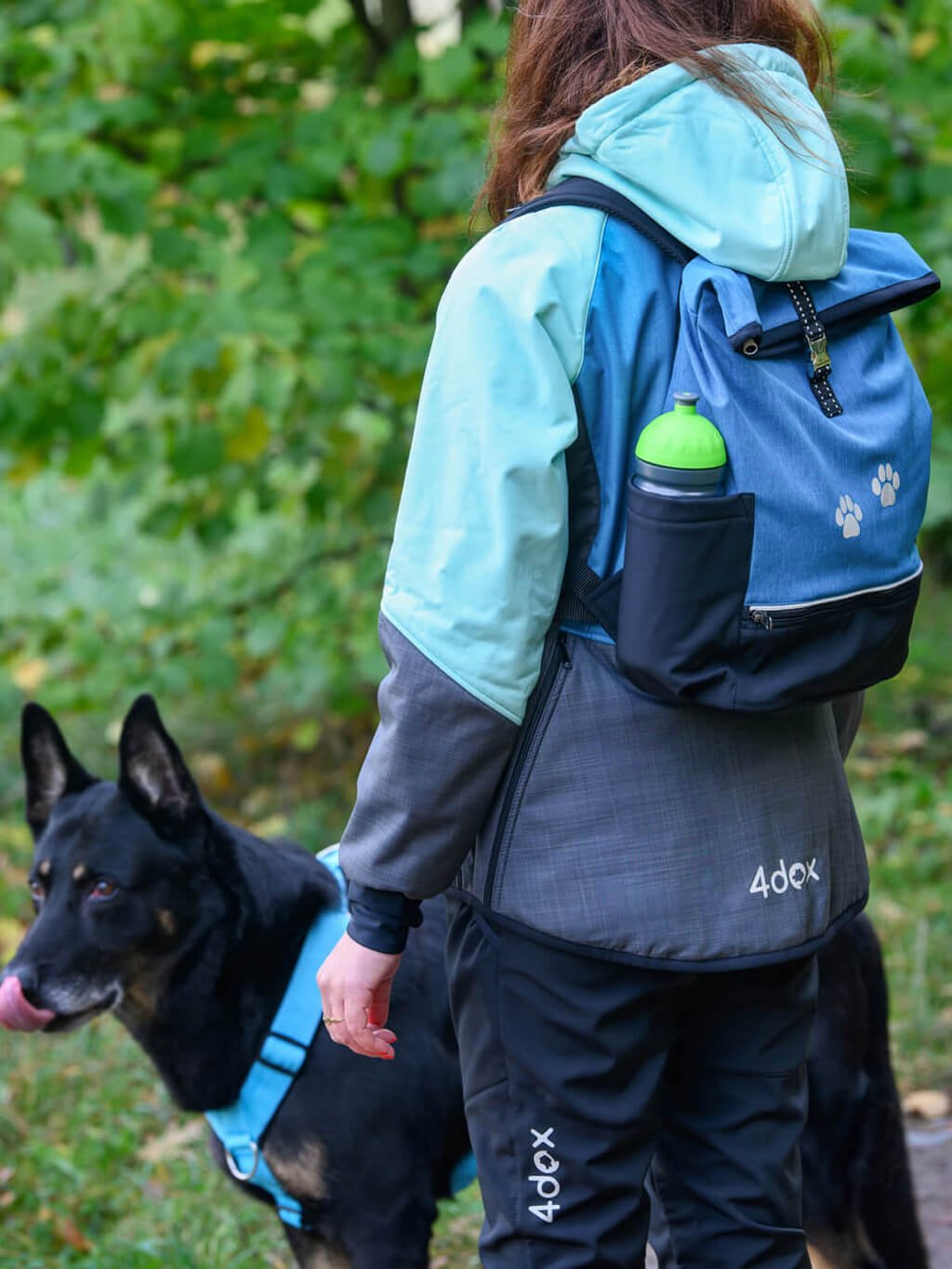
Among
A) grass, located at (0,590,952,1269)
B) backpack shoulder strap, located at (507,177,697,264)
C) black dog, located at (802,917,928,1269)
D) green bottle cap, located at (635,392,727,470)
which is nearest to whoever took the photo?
green bottle cap, located at (635,392,727,470)

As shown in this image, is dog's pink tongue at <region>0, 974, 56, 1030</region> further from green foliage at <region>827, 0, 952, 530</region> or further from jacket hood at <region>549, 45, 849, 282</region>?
green foliage at <region>827, 0, 952, 530</region>

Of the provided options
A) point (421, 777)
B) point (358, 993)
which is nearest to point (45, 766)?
point (358, 993)

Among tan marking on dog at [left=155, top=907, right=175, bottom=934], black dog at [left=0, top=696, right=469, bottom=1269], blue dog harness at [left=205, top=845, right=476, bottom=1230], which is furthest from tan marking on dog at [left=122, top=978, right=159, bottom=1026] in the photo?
blue dog harness at [left=205, top=845, right=476, bottom=1230]

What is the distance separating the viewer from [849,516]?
1.50m

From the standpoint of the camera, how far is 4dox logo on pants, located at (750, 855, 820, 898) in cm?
159

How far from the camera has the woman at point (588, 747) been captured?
1479 millimetres

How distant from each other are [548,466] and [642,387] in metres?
0.18

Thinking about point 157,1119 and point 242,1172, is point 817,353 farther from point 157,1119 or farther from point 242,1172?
point 157,1119

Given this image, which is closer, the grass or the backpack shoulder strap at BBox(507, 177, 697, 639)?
the backpack shoulder strap at BBox(507, 177, 697, 639)

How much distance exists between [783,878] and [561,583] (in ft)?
1.50

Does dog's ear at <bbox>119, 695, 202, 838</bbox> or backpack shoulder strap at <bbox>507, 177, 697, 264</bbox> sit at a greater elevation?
backpack shoulder strap at <bbox>507, 177, 697, 264</bbox>

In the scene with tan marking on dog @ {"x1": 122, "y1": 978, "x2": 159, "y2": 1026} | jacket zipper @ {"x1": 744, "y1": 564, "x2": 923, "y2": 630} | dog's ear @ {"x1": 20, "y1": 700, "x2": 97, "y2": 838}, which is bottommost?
tan marking on dog @ {"x1": 122, "y1": 978, "x2": 159, "y2": 1026}

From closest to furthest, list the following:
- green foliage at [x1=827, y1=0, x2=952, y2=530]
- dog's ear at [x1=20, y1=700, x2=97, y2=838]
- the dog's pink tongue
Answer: the dog's pink tongue < dog's ear at [x1=20, y1=700, x2=97, y2=838] < green foliage at [x1=827, y1=0, x2=952, y2=530]

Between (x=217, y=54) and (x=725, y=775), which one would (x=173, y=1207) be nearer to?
(x=725, y=775)
